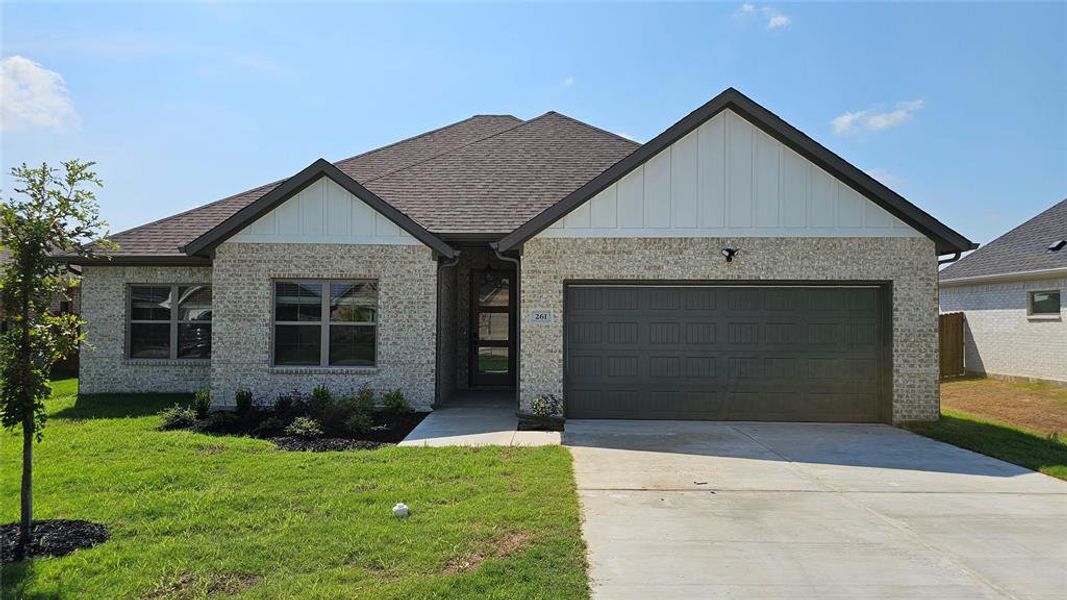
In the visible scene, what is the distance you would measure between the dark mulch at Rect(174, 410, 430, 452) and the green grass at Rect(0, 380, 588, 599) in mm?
485

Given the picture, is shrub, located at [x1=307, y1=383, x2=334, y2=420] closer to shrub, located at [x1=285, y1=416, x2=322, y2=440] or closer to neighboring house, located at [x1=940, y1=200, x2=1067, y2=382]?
shrub, located at [x1=285, y1=416, x2=322, y2=440]

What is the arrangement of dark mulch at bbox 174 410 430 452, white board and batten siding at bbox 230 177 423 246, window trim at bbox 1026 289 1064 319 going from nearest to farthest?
dark mulch at bbox 174 410 430 452 → white board and batten siding at bbox 230 177 423 246 → window trim at bbox 1026 289 1064 319

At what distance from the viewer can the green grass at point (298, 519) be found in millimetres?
4508

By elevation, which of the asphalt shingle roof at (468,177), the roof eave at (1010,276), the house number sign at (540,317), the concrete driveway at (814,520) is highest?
the asphalt shingle roof at (468,177)

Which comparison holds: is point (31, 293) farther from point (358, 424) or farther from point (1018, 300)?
point (1018, 300)

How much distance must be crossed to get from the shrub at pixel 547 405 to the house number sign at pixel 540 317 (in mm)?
1279

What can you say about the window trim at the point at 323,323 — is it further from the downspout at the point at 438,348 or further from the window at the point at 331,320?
the downspout at the point at 438,348

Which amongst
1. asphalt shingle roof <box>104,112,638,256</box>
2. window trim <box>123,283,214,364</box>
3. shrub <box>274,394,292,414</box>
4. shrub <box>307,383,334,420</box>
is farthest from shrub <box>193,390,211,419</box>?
asphalt shingle roof <box>104,112,638,256</box>

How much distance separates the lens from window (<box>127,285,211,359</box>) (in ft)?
44.5

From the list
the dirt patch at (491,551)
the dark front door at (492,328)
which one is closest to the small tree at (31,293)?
the dirt patch at (491,551)

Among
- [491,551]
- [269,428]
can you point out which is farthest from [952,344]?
[491,551]

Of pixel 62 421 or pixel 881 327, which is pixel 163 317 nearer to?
pixel 62 421

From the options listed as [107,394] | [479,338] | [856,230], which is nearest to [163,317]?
[107,394]

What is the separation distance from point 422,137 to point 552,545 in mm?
15516
